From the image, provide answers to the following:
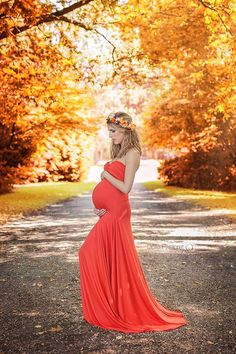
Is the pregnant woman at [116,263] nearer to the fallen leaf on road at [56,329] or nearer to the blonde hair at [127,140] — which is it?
the blonde hair at [127,140]

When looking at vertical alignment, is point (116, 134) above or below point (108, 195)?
above

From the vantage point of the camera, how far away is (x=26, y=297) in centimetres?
579

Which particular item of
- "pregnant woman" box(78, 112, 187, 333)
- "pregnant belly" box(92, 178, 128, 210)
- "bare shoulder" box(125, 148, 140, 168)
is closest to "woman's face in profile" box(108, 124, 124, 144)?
"pregnant woman" box(78, 112, 187, 333)

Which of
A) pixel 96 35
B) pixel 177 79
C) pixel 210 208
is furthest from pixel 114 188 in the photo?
pixel 177 79

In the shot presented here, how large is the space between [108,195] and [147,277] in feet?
9.05

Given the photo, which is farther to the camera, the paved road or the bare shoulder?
the bare shoulder

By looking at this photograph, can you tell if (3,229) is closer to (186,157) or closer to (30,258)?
(30,258)

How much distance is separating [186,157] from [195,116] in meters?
5.98

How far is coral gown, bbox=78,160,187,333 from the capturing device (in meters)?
4.54

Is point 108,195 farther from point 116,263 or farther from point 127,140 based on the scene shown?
point 116,263

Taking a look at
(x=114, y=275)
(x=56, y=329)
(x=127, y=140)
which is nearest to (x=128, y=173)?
(x=127, y=140)

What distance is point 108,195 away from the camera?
4.57m

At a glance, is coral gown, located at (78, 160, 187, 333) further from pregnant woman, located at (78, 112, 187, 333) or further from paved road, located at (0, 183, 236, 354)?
paved road, located at (0, 183, 236, 354)

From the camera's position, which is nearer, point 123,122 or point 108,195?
point 123,122
